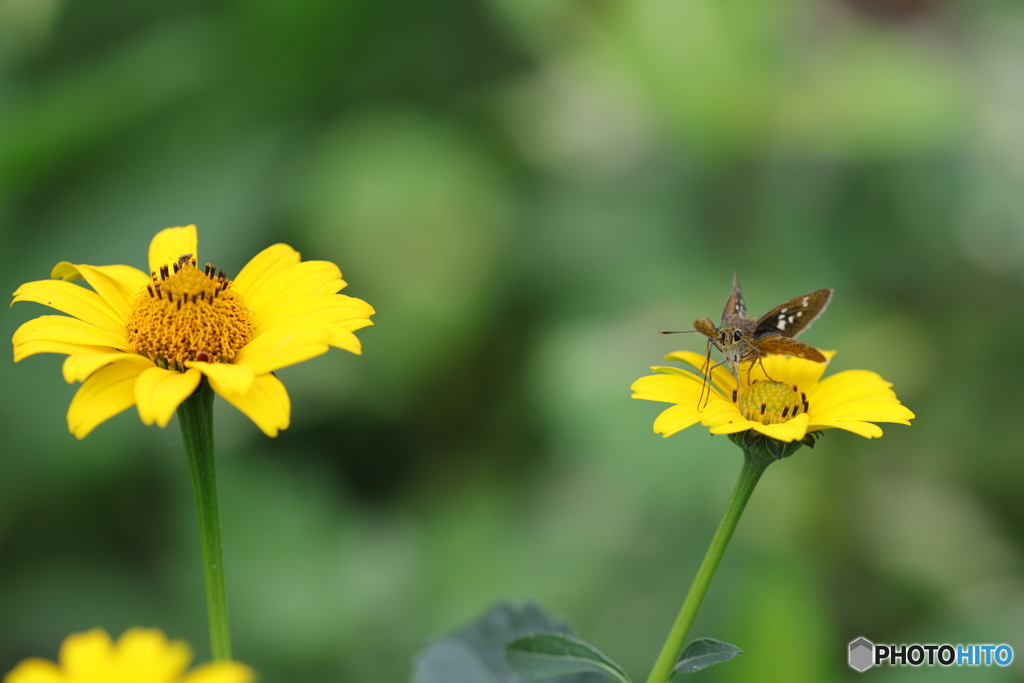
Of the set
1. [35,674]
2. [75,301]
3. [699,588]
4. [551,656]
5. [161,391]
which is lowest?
[35,674]

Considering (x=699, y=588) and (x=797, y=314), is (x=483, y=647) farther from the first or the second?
(x=797, y=314)

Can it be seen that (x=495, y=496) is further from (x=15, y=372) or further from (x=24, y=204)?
(x=24, y=204)

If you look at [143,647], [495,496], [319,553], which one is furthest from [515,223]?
[143,647]

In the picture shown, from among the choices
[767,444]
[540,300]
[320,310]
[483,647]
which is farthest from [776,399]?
[540,300]

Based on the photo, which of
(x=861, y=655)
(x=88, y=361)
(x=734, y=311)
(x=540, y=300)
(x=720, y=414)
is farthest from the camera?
(x=540, y=300)

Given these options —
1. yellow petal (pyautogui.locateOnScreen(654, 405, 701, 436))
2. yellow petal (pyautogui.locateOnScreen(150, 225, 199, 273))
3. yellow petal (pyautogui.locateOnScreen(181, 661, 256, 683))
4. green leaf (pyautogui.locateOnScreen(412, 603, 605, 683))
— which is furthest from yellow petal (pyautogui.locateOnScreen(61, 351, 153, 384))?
yellow petal (pyautogui.locateOnScreen(654, 405, 701, 436))

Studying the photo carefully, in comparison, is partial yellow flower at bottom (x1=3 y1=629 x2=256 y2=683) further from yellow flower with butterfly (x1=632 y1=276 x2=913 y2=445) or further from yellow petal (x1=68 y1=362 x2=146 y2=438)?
yellow flower with butterfly (x1=632 y1=276 x2=913 y2=445)

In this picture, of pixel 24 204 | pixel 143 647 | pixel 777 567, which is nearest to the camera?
pixel 143 647

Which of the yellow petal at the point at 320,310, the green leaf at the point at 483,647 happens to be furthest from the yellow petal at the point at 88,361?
the green leaf at the point at 483,647
